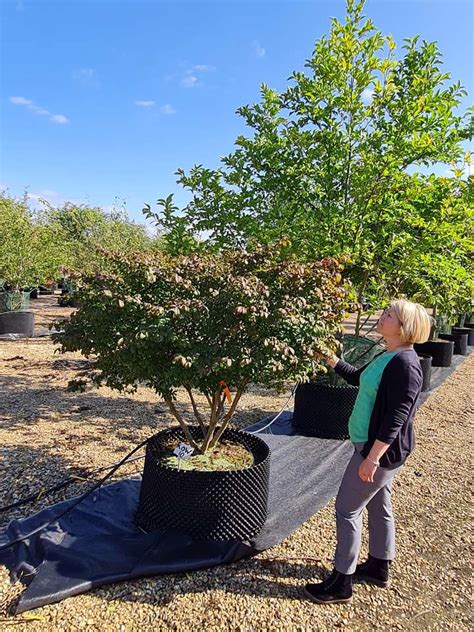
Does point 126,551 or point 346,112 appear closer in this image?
point 126,551

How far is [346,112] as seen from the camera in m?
4.84

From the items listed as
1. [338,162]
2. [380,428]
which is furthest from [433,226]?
[380,428]

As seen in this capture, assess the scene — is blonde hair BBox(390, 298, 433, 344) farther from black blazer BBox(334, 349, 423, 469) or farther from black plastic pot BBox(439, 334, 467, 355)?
black plastic pot BBox(439, 334, 467, 355)

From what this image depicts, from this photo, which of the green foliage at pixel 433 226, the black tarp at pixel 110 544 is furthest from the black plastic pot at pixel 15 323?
the green foliage at pixel 433 226

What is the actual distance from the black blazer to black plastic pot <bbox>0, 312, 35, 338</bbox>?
10.7 metres

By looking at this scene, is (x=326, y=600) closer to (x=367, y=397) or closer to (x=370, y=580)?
(x=370, y=580)

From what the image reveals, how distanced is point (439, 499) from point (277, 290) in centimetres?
224

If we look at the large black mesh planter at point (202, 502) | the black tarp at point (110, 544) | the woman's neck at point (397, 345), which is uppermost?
the woman's neck at point (397, 345)

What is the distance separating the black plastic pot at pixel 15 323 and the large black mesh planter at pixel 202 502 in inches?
376

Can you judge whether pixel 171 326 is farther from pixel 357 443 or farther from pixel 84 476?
pixel 84 476

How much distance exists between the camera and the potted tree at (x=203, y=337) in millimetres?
2645

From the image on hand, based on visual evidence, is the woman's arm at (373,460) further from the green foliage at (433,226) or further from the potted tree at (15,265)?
the potted tree at (15,265)

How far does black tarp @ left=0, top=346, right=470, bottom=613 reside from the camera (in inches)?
93.7

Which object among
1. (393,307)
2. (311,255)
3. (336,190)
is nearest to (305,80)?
(336,190)
